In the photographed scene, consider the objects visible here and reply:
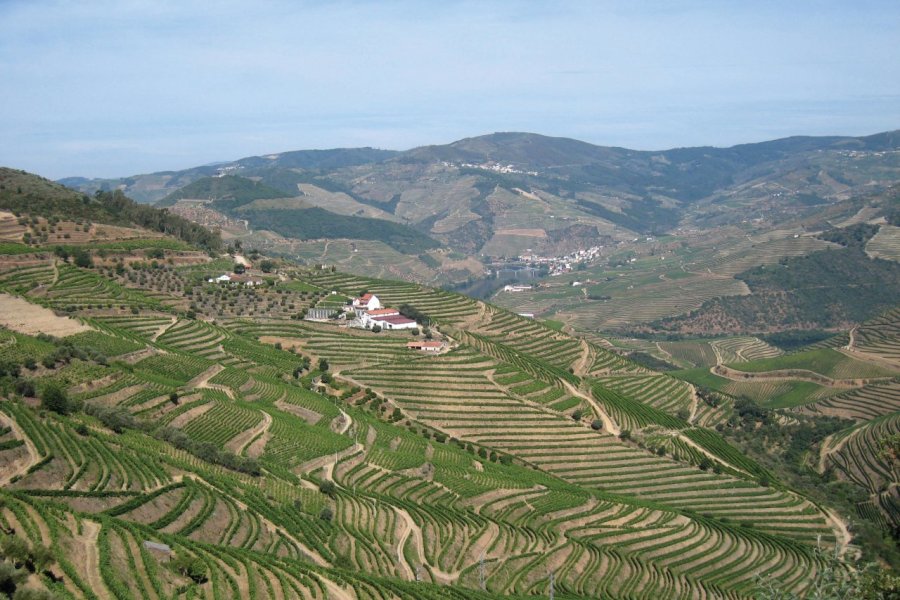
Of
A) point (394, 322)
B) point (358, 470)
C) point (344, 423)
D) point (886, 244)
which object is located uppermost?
point (394, 322)

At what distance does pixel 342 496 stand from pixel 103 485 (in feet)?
39.6

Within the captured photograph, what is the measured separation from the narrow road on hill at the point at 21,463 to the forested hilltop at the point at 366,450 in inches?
6.3

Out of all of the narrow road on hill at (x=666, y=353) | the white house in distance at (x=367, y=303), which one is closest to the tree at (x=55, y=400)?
the white house in distance at (x=367, y=303)

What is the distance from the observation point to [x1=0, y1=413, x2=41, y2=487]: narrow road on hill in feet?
92.5

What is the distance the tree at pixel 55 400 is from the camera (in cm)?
3584

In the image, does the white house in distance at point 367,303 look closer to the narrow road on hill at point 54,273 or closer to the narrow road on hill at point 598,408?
the narrow road on hill at point 598,408

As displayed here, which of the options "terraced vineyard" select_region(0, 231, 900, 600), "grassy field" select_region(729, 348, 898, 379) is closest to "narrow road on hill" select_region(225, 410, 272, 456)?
"terraced vineyard" select_region(0, 231, 900, 600)

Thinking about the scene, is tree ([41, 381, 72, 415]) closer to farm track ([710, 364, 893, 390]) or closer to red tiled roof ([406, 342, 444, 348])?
red tiled roof ([406, 342, 444, 348])

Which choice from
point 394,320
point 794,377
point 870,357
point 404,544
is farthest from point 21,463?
point 870,357

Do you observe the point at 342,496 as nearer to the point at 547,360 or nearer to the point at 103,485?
the point at 103,485

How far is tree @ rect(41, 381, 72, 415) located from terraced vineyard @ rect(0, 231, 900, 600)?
283mm

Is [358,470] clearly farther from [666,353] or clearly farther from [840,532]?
[666,353]

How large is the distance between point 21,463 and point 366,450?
21535 mm

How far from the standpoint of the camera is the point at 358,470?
44500mm
